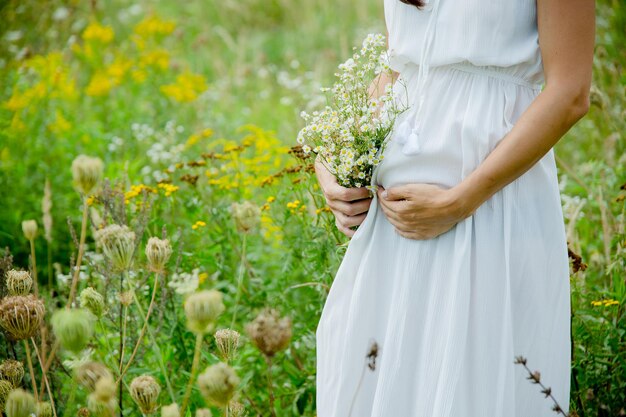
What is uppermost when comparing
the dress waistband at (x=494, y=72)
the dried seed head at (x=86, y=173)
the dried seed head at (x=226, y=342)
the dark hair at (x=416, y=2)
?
the dark hair at (x=416, y=2)

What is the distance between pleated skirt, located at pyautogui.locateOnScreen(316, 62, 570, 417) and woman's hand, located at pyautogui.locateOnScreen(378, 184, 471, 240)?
32 millimetres

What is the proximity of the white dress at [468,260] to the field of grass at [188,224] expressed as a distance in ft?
0.87

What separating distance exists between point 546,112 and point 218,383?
0.76 m

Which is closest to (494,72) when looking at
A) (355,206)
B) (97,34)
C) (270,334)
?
(355,206)

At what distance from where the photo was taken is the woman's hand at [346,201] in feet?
4.81

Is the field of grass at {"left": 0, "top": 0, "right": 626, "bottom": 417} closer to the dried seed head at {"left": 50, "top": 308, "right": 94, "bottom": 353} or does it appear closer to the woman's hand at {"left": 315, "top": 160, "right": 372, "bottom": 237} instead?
the dried seed head at {"left": 50, "top": 308, "right": 94, "bottom": 353}

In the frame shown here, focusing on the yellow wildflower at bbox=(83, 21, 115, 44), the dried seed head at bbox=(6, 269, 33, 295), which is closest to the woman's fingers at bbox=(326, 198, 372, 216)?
the dried seed head at bbox=(6, 269, 33, 295)

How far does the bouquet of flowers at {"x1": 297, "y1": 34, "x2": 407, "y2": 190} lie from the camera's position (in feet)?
4.58

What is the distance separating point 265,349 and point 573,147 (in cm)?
353

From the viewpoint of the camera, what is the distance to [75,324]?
108cm

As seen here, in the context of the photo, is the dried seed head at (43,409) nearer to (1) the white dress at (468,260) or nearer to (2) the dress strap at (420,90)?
(1) the white dress at (468,260)

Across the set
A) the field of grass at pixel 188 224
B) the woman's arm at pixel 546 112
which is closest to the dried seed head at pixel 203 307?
the field of grass at pixel 188 224

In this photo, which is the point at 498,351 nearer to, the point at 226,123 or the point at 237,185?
the point at 237,185

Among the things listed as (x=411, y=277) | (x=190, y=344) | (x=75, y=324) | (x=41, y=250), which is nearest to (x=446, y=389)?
(x=411, y=277)
